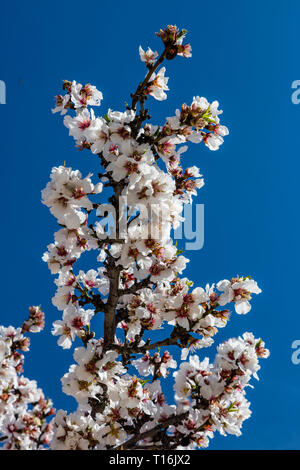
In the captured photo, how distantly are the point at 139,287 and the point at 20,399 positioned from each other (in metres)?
6.41

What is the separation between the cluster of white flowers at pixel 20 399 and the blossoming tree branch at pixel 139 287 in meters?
2.79

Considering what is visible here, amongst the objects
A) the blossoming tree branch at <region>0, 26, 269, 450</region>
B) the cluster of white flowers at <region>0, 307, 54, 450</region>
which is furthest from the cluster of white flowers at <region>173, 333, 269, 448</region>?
the cluster of white flowers at <region>0, 307, 54, 450</region>

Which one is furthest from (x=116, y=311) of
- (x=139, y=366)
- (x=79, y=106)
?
(x=79, y=106)

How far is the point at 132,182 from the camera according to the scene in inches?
153

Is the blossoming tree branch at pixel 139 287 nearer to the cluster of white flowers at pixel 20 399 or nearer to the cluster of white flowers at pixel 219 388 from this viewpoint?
the cluster of white flowers at pixel 219 388

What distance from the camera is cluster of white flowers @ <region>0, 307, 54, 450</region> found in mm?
6957

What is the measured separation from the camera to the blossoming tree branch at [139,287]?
403 centimetres

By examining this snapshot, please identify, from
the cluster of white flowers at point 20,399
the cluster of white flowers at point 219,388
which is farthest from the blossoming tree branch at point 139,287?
the cluster of white flowers at point 20,399

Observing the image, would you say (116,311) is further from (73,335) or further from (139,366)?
(139,366)

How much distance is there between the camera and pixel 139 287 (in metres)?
4.80

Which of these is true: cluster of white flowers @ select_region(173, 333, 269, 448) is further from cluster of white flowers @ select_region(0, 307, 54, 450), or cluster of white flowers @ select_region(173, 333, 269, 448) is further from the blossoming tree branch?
cluster of white flowers @ select_region(0, 307, 54, 450)

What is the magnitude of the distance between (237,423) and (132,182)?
12.2ft

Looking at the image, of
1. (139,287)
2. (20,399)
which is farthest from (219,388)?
(20,399)

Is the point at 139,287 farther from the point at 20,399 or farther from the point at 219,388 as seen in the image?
the point at 20,399
